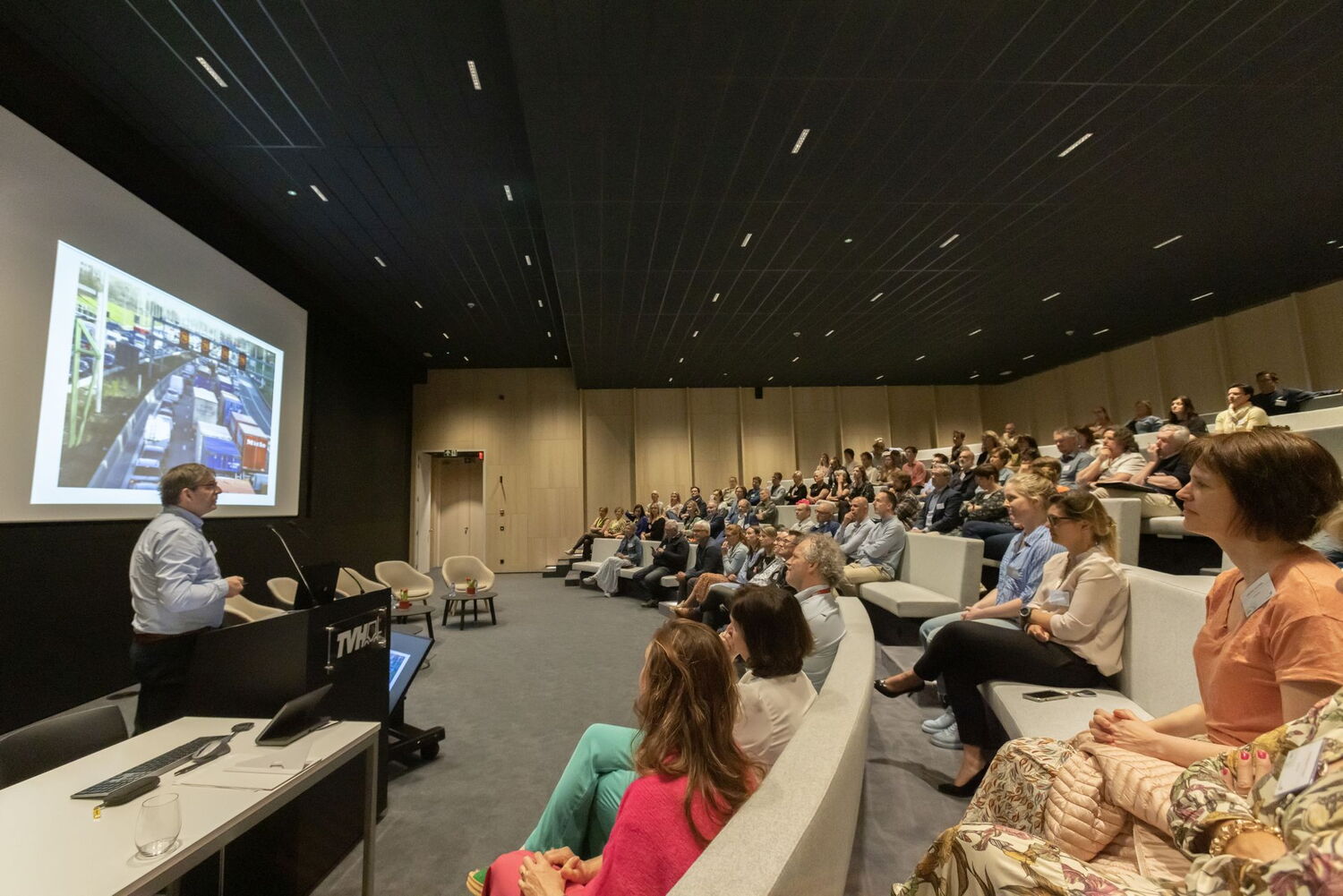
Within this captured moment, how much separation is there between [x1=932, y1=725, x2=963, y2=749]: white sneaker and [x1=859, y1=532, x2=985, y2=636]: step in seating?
3.44 ft

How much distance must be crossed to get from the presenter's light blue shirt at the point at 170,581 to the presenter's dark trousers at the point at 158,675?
6cm

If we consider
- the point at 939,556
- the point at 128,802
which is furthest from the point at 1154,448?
the point at 128,802

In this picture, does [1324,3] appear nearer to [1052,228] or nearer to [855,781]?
[1052,228]

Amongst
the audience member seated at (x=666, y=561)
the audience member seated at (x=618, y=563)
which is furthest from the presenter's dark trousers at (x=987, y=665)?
the audience member seated at (x=618, y=563)

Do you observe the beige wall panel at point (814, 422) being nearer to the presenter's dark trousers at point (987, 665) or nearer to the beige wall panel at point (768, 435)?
the beige wall panel at point (768, 435)

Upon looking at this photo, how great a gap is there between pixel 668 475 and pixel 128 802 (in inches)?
475

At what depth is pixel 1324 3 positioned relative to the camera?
129 inches

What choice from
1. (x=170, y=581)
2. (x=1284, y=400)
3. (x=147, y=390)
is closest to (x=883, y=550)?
(x=1284, y=400)

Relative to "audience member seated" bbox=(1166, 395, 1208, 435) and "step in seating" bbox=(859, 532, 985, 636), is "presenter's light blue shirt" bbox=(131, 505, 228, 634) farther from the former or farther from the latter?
"audience member seated" bbox=(1166, 395, 1208, 435)

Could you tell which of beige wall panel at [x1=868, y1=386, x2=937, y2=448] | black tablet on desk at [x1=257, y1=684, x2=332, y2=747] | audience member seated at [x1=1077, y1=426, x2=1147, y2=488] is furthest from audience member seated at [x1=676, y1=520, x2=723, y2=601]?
beige wall panel at [x1=868, y1=386, x2=937, y2=448]

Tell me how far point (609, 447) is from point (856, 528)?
27.6 feet

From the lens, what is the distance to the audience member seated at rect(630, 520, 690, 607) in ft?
26.4

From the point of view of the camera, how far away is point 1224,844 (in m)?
0.81

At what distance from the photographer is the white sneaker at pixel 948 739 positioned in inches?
108
